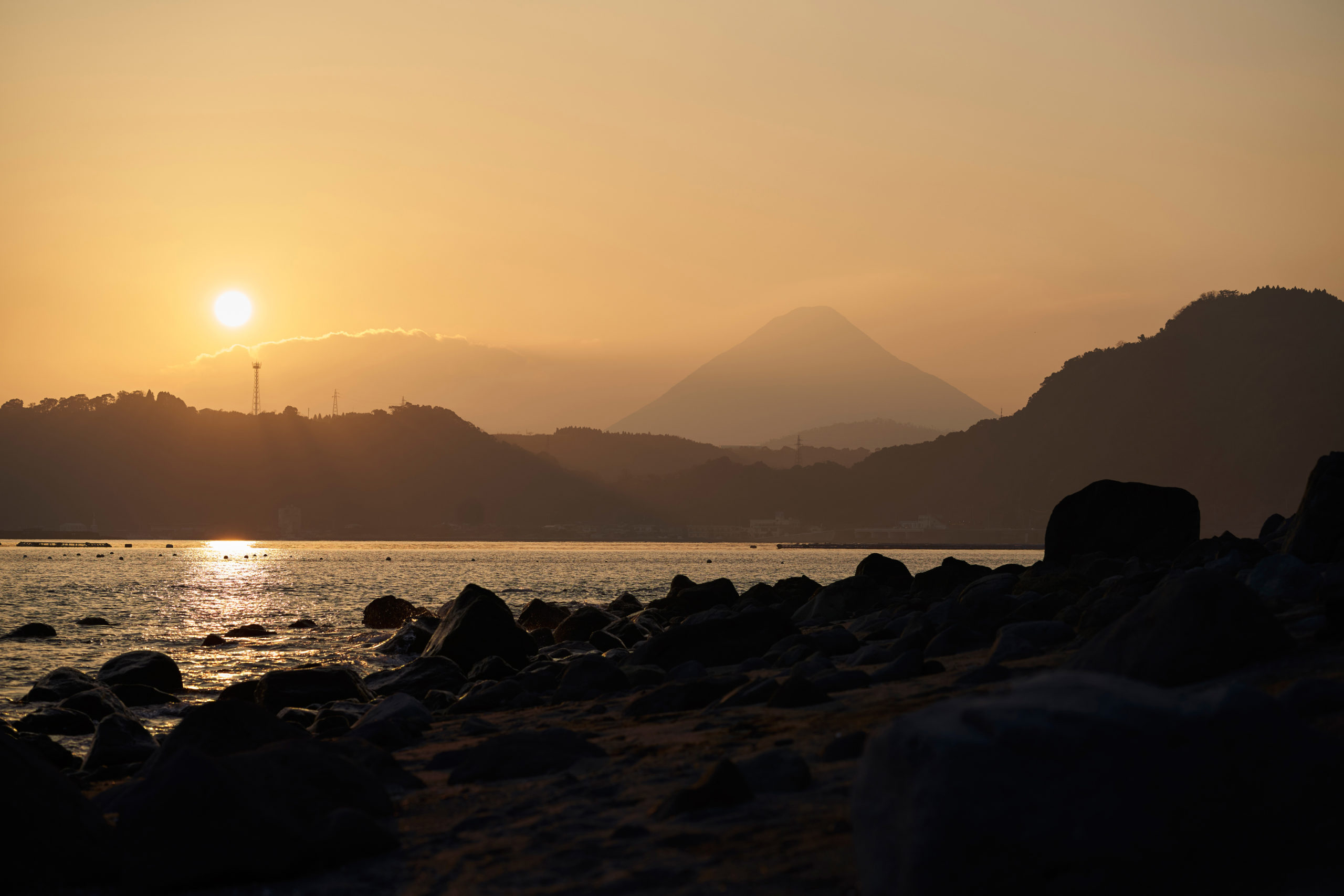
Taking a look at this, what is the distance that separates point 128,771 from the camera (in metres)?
11.4

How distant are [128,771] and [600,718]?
531 centimetres

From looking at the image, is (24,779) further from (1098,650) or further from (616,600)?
(616,600)

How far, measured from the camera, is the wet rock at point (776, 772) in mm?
6566

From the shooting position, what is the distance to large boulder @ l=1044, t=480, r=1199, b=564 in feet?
74.8

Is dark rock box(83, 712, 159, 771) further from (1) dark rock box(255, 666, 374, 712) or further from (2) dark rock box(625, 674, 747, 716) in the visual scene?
(2) dark rock box(625, 674, 747, 716)

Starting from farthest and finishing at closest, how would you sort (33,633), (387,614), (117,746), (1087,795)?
(387,614) < (33,633) < (117,746) < (1087,795)

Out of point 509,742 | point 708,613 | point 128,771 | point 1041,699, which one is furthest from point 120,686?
point 1041,699

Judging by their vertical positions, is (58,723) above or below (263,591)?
above

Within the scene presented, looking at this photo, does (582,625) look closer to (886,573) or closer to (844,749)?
(886,573)

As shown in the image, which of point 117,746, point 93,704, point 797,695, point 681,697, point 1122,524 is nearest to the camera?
point 797,695

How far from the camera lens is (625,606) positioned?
34.9 m

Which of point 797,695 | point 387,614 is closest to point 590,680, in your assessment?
point 797,695

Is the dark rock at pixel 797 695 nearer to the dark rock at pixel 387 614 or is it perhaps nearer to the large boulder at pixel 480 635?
the large boulder at pixel 480 635

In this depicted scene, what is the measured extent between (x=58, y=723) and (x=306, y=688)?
355 centimetres
